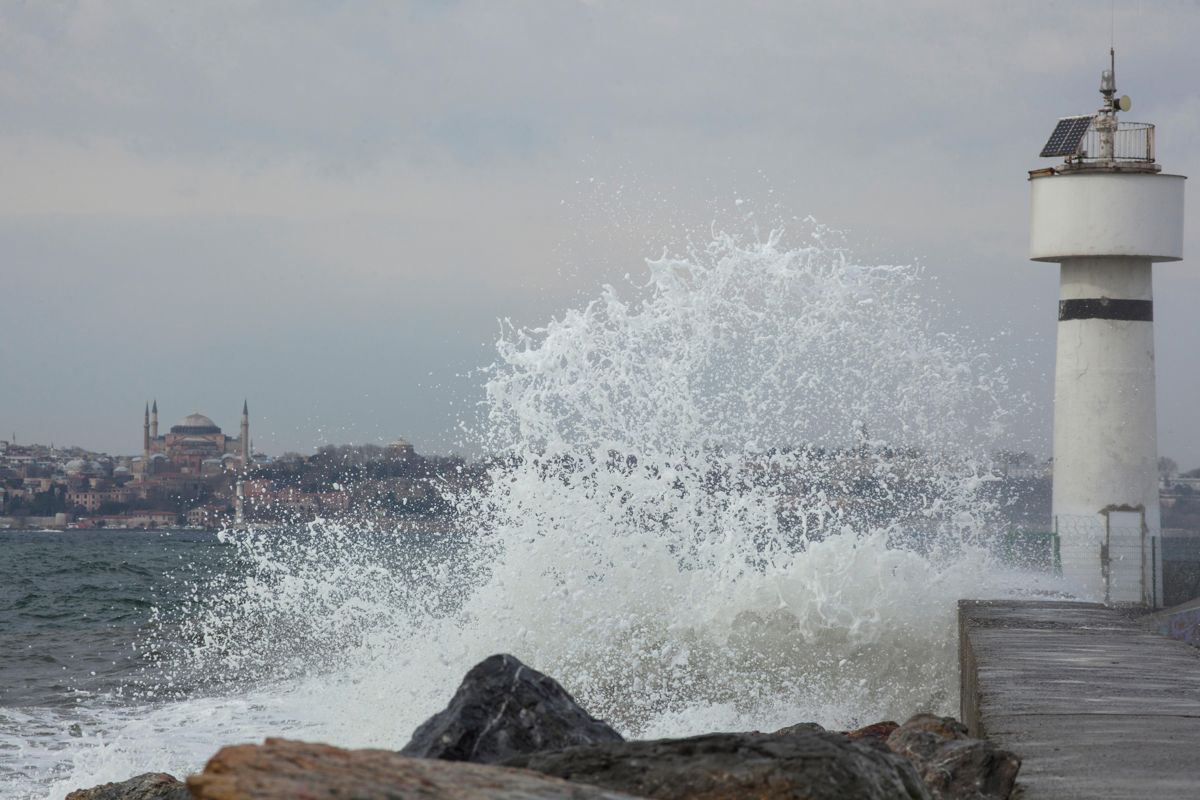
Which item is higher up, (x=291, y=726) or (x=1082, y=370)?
(x=1082, y=370)

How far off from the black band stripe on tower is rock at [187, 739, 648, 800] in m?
15.5

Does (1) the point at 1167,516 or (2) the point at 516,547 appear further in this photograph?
(1) the point at 1167,516

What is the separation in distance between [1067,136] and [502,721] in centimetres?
1534

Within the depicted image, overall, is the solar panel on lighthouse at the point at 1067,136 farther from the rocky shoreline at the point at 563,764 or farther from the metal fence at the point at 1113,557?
the rocky shoreline at the point at 563,764

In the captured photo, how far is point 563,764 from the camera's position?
3.25m

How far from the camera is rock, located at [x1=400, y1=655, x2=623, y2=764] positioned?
4.14m

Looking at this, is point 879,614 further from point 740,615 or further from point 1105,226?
point 1105,226

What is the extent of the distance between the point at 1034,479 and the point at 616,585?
1056 centimetres

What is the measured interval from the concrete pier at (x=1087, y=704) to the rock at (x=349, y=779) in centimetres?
220

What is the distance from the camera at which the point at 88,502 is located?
98062 millimetres

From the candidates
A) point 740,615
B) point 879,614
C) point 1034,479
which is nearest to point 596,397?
point 740,615

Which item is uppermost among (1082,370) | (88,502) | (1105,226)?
(1105,226)

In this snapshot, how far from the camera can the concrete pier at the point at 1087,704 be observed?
179 inches

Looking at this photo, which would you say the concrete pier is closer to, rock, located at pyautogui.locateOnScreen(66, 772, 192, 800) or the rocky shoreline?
the rocky shoreline
